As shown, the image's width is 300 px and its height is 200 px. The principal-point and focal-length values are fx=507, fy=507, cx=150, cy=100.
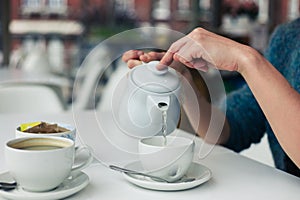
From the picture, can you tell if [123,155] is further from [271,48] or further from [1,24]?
[1,24]

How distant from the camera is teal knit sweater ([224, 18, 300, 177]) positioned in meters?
1.32

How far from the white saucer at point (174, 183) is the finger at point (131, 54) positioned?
0.59 feet

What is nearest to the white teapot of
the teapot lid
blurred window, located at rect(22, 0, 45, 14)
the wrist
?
the teapot lid

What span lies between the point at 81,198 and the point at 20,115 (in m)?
0.69

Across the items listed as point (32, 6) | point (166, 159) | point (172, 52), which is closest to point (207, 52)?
point (172, 52)

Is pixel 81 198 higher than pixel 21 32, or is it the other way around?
pixel 81 198

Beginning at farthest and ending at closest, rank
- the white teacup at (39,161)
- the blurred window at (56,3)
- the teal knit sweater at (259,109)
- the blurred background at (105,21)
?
1. the blurred window at (56,3)
2. the blurred background at (105,21)
3. the teal knit sweater at (259,109)
4. the white teacup at (39,161)

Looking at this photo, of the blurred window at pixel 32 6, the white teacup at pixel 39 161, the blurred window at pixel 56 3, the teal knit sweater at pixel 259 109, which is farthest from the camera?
the blurred window at pixel 32 6

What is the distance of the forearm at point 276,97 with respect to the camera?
2.79 ft

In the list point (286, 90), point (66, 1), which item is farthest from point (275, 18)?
point (286, 90)

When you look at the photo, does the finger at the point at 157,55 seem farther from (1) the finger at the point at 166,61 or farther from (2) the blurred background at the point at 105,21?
(2) the blurred background at the point at 105,21

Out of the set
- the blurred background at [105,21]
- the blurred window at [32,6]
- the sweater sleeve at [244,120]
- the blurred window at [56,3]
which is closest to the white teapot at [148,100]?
the sweater sleeve at [244,120]

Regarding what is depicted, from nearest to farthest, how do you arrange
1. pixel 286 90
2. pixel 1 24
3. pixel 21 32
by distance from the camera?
pixel 286 90
pixel 1 24
pixel 21 32

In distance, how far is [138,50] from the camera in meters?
0.89
